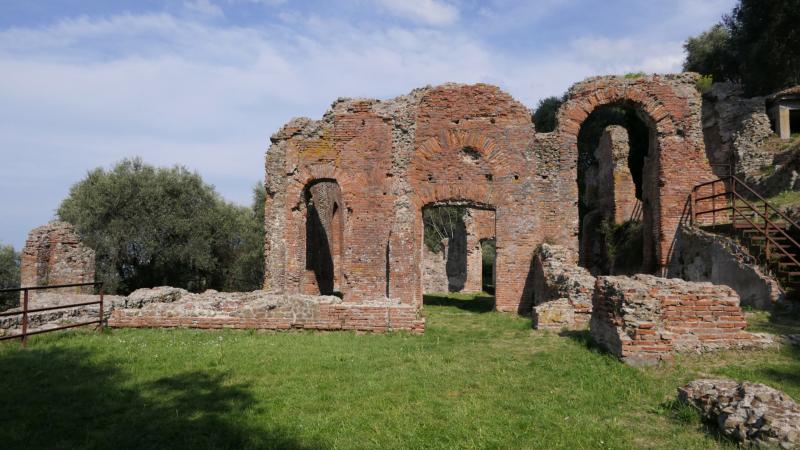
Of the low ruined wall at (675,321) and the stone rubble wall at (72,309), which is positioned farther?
the stone rubble wall at (72,309)

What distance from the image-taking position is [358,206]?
14906 millimetres

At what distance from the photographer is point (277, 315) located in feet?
30.0

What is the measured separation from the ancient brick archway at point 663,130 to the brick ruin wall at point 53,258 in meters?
16.3

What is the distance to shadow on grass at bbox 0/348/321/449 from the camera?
13.7ft

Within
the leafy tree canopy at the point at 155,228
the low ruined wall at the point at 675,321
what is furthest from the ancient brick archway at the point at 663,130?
the leafy tree canopy at the point at 155,228

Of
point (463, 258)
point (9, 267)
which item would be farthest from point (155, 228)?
point (463, 258)

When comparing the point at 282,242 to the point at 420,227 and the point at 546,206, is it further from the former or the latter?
the point at 546,206

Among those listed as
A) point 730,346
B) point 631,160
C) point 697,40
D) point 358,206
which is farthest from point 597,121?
point 730,346

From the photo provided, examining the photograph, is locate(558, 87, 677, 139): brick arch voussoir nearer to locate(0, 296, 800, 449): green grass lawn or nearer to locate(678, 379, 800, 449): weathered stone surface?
locate(0, 296, 800, 449): green grass lawn

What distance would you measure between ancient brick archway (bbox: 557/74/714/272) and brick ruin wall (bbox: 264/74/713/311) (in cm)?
3

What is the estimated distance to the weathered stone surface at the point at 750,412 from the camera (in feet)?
11.9

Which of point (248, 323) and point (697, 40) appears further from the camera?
point (697, 40)

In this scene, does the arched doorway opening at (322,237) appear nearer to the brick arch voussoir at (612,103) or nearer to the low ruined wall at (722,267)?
the brick arch voussoir at (612,103)

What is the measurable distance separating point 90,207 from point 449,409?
22077mm
